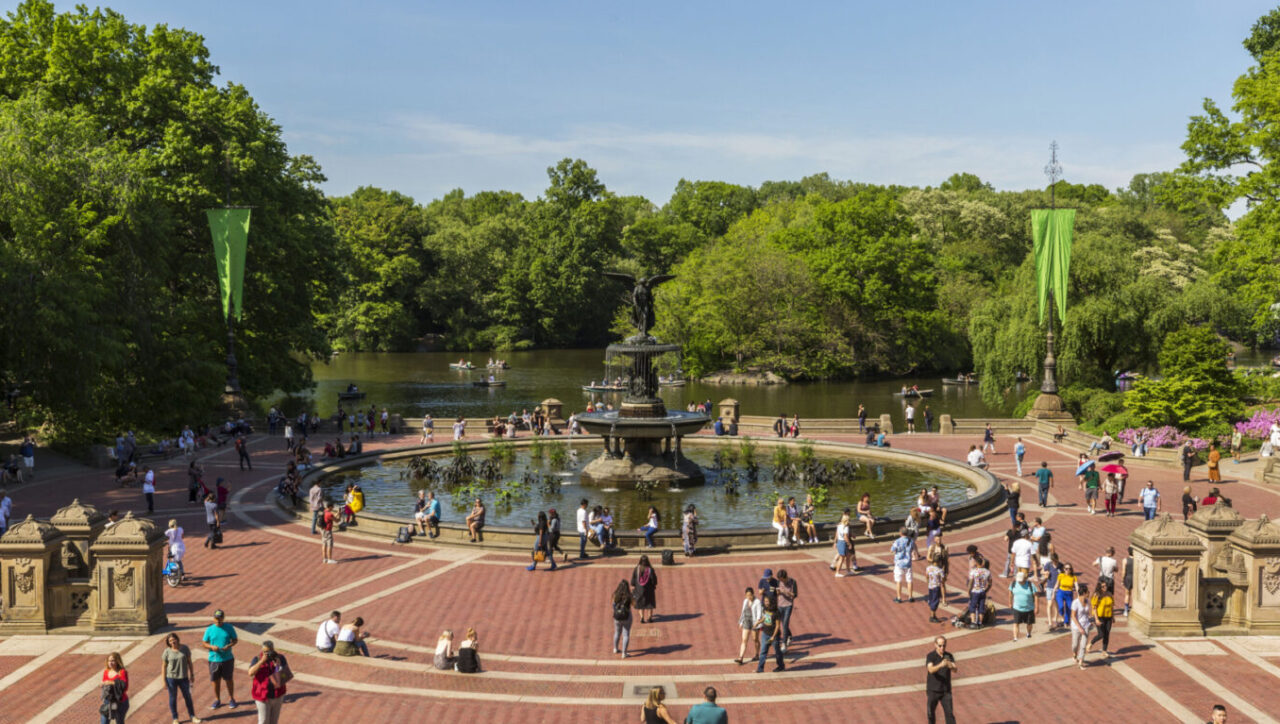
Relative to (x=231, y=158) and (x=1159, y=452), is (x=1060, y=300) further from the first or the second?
(x=231, y=158)

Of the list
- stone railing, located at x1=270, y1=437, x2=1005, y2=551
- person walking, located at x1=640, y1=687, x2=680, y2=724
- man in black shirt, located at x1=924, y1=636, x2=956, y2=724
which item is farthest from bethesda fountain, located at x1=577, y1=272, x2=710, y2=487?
person walking, located at x1=640, y1=687, x2=680, y2=724

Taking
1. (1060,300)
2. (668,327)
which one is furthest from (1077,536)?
(668,327)

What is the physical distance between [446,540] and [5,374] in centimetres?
2220

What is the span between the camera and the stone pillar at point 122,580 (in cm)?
1669

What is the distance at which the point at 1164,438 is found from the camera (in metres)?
36.3

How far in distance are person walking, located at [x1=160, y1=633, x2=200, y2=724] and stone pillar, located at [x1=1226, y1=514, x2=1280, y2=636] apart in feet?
55.1

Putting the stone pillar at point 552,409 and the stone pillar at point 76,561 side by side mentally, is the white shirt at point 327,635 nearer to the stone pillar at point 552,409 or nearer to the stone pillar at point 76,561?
the stone pillar at point 76,561

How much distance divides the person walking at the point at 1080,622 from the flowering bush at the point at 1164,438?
77.5ft

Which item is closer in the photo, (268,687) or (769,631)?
(268,687)

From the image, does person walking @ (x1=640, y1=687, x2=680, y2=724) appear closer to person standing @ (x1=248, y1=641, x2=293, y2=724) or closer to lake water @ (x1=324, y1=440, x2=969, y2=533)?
person standing @ (x1=248, y1=641, x2=293, y2=724)

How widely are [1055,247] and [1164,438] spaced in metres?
12.2

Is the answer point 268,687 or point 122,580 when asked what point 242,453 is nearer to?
point 122,580

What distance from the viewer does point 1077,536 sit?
959 inches

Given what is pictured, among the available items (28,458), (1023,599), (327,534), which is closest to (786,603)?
(1023,599)
